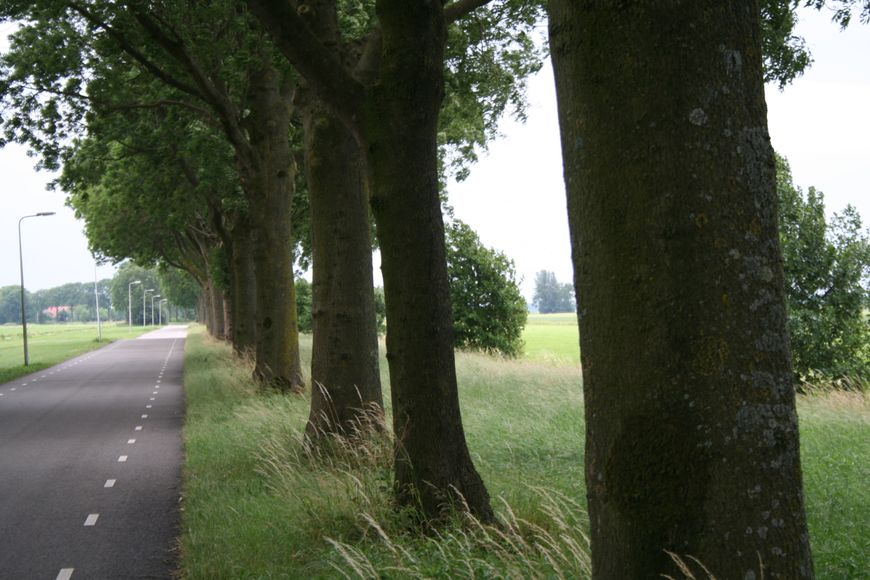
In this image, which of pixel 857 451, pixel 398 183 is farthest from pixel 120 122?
pixel 857 451

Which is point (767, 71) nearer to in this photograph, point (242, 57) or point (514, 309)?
point (242, 57)

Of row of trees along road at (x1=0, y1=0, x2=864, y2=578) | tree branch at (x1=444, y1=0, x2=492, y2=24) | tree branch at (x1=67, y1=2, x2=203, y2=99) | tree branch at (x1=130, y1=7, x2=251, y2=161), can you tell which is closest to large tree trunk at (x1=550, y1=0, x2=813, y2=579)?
row of trees along road at (x1=0, y1=0, x2=864, y2=578)

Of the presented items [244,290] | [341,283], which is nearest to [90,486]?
[341,283]

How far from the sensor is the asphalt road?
7117mm

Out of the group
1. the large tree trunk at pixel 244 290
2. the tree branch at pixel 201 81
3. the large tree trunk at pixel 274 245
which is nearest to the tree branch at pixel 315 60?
the tree branch at pixel 201 81

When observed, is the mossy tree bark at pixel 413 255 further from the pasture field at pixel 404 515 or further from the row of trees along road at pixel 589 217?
the pasture field at pixel 404 515

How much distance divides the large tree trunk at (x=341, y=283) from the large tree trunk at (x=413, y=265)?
10.4 feet

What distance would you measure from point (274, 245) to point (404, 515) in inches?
460

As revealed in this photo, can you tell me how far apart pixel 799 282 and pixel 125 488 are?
18350mm

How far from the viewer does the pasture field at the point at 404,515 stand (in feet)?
16.8

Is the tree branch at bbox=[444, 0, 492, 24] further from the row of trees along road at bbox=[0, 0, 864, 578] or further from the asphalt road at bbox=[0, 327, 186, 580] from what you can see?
the asphalt road at bbox=[0, 327, 186, 580]

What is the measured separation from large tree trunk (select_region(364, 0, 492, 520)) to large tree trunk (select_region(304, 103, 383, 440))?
3175 mm

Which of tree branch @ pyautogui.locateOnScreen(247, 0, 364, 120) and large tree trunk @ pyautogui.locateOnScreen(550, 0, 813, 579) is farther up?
tree branch @ pyautogui.locateOnScreen(247, 0, 364, 120)

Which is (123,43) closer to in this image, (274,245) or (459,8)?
(274,245)
